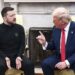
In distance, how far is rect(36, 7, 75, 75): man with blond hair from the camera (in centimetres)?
343

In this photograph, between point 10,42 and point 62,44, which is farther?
point 10,42

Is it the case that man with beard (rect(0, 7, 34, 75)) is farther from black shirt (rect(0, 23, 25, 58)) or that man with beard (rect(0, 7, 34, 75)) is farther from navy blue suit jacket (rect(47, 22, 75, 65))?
navy blue suit jacket (rect(47, 22, 75, 65))

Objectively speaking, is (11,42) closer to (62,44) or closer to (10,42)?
(10,42)

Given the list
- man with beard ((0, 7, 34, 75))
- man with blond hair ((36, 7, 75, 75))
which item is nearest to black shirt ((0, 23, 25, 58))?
man with beard ((0, 7, 34, 75))

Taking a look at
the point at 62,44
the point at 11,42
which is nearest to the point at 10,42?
the point at 11,42

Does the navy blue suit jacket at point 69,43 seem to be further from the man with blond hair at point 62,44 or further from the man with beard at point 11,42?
the man with beard at point 11,42

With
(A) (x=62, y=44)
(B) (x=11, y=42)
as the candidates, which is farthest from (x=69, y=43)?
(B) (x=11, y=42)

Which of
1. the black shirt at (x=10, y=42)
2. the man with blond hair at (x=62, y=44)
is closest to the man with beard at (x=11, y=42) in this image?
the black shirt at (x=10, y=42)

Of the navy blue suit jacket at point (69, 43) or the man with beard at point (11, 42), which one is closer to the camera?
the navy blue suit jacket at point (69, 43)

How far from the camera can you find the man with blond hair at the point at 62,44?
343cm

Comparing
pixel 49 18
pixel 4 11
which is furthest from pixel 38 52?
pixel 4 11

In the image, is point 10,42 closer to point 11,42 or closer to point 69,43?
point 11,42

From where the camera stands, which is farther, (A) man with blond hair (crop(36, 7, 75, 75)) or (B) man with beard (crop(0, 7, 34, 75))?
(B) man with beard (crop(0, 7, 34, 75))

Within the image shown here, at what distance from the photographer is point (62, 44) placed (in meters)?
3.49
